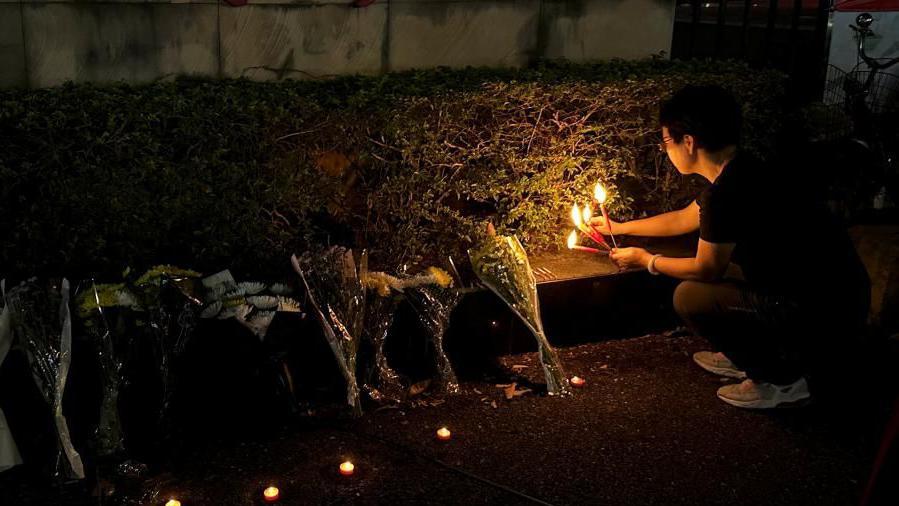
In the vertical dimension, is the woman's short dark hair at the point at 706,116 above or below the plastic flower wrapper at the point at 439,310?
above

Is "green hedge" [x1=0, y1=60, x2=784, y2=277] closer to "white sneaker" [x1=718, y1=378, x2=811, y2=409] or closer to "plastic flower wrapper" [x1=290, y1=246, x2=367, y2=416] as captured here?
"plastic flower wrapper" [x1=290, y1=246, x2=367, y2=416]

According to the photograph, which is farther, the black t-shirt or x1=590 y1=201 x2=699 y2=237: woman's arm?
x1=590 y1=201 x2=699 y2=237: woman's arm

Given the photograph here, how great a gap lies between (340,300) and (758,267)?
2.44 metres

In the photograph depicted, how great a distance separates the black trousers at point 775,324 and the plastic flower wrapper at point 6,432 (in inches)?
149

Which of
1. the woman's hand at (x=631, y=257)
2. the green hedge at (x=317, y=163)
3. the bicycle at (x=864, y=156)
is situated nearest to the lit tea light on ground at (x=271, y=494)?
the green hedge at (x=317, y=163)

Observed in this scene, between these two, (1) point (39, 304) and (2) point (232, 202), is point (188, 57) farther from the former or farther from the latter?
(1) point (39, 304)

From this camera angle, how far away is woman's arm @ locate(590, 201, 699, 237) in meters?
6.16

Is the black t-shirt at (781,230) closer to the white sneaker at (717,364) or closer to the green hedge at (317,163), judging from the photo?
the white sneaker at (717,364)

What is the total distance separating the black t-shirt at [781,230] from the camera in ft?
17.3

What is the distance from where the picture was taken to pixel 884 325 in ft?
22.2

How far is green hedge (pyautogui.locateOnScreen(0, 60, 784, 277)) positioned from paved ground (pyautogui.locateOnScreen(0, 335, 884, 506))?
1.33 m

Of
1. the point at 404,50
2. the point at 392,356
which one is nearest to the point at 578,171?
the point at 404,50

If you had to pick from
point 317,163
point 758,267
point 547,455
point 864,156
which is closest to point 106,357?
point 317,163

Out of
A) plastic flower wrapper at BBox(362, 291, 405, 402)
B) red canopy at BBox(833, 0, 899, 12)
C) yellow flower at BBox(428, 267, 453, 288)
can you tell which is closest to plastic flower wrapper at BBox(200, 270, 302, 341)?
plastic flower wrapper at BBox(362, 291, 405, 402)
